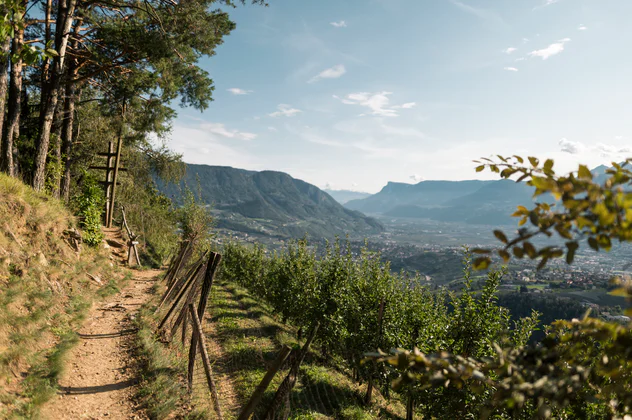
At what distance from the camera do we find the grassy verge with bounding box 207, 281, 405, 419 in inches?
333

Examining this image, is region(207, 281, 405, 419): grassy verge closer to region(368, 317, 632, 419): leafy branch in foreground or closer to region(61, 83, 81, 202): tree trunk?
region(368, 317, 632, 419): leafy branch in foreground

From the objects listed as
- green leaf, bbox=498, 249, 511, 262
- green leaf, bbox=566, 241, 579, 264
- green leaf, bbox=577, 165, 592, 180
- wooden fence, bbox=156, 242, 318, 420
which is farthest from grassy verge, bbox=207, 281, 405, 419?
green leaf, bbox=577, 165, 592, 180

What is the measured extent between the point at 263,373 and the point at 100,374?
161 inches

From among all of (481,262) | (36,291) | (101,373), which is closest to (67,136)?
(36,291)

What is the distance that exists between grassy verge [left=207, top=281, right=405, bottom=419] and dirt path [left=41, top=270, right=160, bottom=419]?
2.16 metres

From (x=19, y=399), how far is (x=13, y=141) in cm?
1175

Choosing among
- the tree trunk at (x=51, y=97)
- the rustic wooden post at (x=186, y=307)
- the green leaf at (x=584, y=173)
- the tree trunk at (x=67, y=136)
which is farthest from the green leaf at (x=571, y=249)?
the tree trunk at (x=67, y=136)

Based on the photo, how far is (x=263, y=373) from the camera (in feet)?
30.6

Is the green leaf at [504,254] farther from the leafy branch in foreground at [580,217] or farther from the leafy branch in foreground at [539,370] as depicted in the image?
the leafy branch in foreground at [539,370]

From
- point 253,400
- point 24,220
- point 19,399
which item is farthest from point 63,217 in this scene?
point 253,400

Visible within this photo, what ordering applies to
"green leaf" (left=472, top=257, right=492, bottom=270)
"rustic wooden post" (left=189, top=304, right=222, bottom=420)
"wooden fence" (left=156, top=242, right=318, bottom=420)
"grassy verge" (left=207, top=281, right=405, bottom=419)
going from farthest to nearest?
"grassy verge" (left=207, top=281, right=405, bottom=419)
"rustic wooden post" (left=189, top=304, right=222, bottom=420)
"wooden fence" (left=156, top=242, right=318, bottom=420)
"green leaf" (left=472, top=257, right=492, bottom=270)

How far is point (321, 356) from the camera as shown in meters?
14.5

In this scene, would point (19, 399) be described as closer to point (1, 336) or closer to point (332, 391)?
point (1, 336)

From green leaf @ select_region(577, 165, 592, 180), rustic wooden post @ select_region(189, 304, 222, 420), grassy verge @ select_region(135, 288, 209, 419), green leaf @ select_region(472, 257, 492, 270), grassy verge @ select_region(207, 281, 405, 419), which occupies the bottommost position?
grassy verge @ select_region(207, 281, 405, 419)
